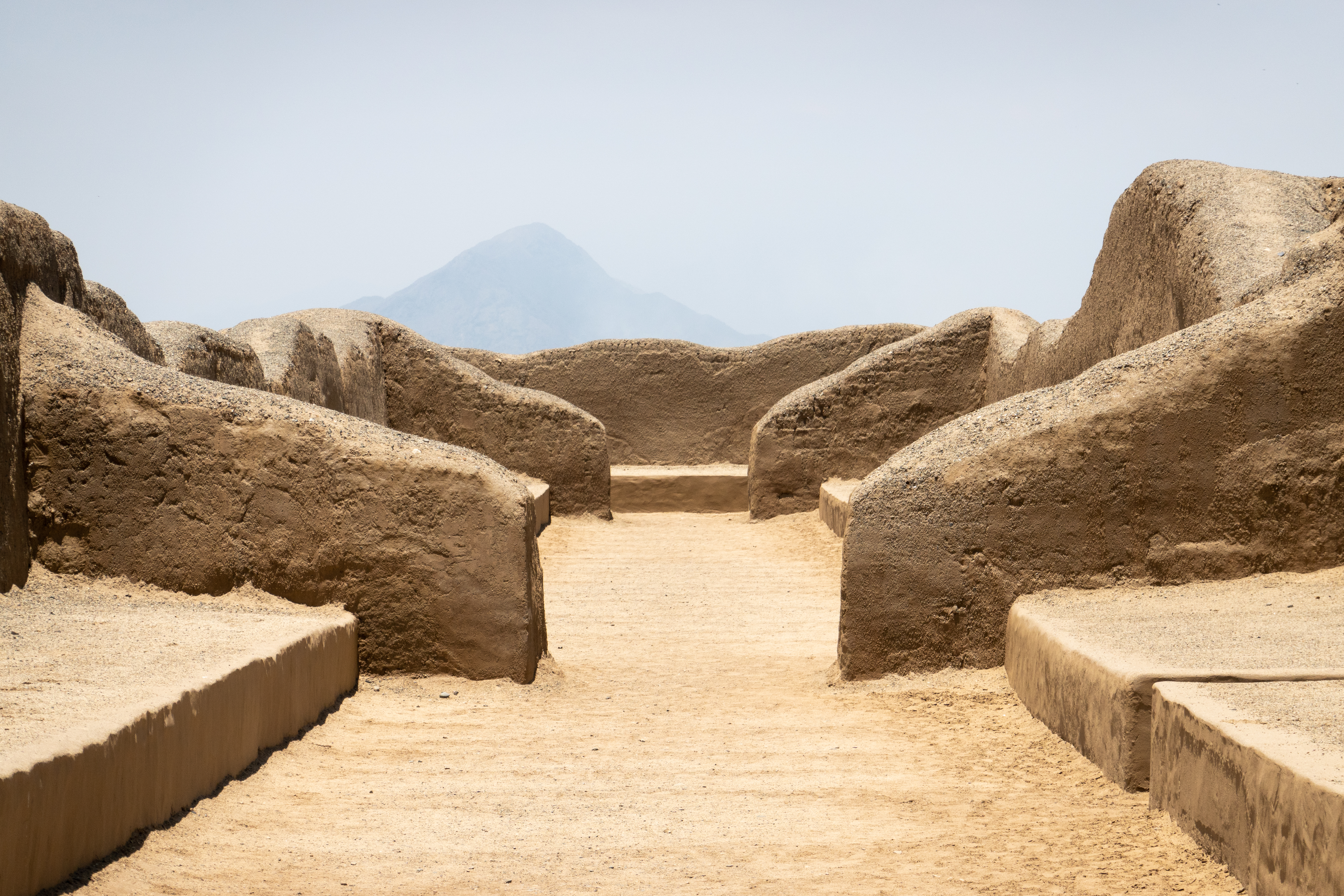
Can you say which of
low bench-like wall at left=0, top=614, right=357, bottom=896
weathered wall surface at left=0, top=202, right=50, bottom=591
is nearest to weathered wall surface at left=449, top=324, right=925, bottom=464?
weathered wall surface at left=0, top=202, right=50, bottom=591

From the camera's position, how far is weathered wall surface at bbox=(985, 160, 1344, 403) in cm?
773

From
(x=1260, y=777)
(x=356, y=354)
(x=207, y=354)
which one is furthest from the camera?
(x=356, y=354)

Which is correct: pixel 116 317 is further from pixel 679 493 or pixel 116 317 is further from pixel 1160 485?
pixel 679 493

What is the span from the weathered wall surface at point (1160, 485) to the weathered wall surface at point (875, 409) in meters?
7.87

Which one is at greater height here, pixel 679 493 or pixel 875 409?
pixel 875 409

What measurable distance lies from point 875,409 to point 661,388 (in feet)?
15.0

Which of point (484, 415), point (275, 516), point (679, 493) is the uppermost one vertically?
point (484, 415)

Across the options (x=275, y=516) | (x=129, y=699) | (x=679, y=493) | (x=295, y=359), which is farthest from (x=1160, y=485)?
(x=679, y=493)

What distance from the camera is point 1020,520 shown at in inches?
218

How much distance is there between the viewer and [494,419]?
13688 millimetres

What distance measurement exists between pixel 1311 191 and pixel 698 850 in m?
7.89

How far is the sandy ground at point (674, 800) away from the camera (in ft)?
10.5

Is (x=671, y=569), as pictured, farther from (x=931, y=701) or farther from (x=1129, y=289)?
(x=931, y=701)

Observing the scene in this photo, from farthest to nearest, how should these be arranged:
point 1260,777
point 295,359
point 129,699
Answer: point 295,359, point 129,699, point 1260,777
